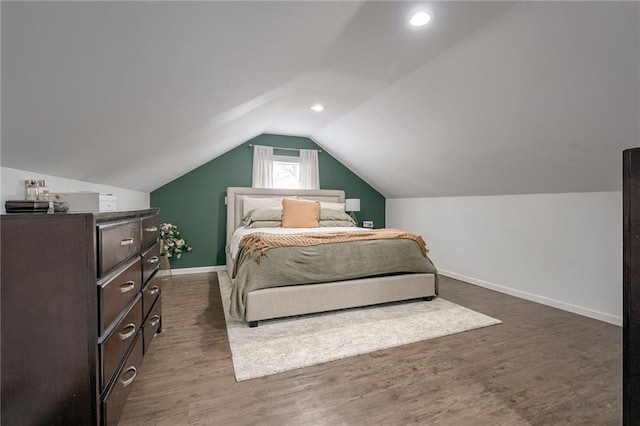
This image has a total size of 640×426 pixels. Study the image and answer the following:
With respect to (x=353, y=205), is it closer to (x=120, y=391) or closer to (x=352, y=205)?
(x=352, y=205)

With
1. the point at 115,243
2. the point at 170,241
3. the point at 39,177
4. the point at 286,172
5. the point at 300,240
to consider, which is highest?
the point at 286,172

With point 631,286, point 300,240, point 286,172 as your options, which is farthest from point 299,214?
point 631,286

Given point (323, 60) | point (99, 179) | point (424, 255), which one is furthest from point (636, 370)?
point (99, 179)

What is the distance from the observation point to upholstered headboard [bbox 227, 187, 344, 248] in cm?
429

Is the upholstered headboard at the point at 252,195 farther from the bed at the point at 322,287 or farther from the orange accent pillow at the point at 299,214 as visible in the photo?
the bed at the point at 322,287

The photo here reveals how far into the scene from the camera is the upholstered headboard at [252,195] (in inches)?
169

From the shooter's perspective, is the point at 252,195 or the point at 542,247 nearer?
the point at 542,247

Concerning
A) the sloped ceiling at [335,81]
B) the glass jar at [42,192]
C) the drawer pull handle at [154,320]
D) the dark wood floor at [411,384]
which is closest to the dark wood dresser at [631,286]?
the dark wood floor at [411,384]

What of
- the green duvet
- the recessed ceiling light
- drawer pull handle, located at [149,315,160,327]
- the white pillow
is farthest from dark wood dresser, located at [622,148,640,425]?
the white pillow

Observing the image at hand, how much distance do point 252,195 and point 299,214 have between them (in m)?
1.04

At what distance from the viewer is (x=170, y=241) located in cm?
379

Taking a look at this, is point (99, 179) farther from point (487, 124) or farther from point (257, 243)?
point (487, 124)

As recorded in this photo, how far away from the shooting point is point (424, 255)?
2.91m

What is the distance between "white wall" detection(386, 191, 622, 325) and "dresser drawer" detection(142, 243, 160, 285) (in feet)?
12.0
